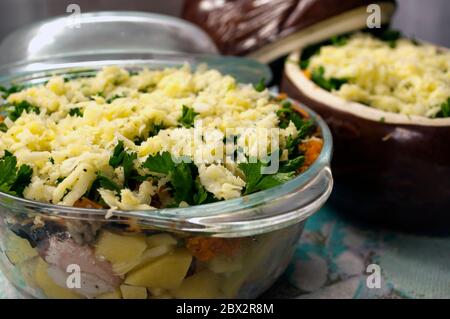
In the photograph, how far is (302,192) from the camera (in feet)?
2.49

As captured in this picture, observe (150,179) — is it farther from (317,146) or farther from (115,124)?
(317,146)

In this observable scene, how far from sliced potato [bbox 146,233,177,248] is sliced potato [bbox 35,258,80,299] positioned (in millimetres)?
141

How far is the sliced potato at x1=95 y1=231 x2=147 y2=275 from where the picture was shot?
71 cm

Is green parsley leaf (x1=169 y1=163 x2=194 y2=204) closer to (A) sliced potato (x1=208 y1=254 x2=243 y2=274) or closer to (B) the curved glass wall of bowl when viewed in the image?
(A) sliced potato (x1=208 y1=254 x2=243 y2=274)

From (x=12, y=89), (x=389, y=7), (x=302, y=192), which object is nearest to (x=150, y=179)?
(x=302, y=192)

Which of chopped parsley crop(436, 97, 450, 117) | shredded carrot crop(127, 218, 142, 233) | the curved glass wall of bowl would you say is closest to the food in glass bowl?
shredded carrot crop(127, 218, 142, 233)

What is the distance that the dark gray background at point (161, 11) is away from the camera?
2150mm

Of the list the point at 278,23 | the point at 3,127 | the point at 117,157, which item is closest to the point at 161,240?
the point at 117,157

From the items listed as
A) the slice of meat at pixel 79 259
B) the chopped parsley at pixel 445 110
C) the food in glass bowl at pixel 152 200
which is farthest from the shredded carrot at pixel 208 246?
the chopped parsley at pixel 445 110

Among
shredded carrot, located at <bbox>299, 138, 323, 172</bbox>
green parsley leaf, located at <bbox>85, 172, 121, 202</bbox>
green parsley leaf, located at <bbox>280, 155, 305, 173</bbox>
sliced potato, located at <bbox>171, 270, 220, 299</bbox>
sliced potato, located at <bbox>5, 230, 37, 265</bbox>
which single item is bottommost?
sliced potato, located at <bbox>171, 270, 220, 299</bbox>

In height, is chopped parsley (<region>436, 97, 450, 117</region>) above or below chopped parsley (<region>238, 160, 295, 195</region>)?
below

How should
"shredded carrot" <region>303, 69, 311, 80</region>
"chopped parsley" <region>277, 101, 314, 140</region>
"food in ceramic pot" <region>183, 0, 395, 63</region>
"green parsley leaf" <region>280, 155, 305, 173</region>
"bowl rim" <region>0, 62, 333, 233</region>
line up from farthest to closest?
1. "food in ceramic pot" <region>183, 0, 395, 63</region>
2. "shredded carrot" <region>303, 69, 311, 80</region>
3. "chopped parsley" <region>277, 101, 314, 140</region>
4. "green parsley leaf" <region>280, 155, 305, 173</region>
5. "bowl rim" <region>0, 62, 333, 233</region>

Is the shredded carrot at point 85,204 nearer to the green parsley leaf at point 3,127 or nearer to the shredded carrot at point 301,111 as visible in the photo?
the green parsley leaf at point 3,127

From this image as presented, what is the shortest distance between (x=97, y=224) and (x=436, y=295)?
20.9 inches
